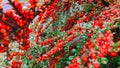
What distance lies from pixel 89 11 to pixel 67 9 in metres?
0.63

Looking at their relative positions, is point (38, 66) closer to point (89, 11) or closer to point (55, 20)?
point (55, 20)

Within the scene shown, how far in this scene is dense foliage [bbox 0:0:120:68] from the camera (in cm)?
348

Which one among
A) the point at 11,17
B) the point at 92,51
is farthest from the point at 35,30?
the point at 92,51

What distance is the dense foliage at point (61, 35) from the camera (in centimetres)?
348

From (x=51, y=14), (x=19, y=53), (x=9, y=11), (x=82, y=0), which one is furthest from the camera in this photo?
(x=82, y=0)

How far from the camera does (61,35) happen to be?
6395 millimetres

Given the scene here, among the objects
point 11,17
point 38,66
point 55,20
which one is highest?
point 11,17

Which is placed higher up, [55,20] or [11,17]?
[11,17]

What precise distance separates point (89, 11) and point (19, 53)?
8.92 feet

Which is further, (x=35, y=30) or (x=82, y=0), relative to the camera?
(x=82, y=0)

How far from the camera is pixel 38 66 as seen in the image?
579 cm

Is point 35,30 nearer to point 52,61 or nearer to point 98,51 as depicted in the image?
point 52,61

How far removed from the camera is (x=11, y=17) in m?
3.88

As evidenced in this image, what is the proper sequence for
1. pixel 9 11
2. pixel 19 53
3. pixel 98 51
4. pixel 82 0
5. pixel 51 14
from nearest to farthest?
pixel 98 51 < pixel 9 11 < pixel 19 53 < pixel 51 14 < pixel 82 0
